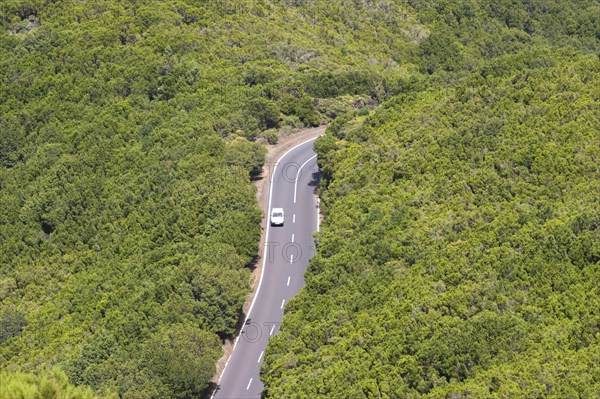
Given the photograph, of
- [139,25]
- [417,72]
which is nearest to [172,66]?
[139,25]

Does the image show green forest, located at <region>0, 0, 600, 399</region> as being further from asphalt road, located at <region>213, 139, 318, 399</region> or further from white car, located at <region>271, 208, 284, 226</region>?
white car, located at <region>271, 208, 284, 226</region>

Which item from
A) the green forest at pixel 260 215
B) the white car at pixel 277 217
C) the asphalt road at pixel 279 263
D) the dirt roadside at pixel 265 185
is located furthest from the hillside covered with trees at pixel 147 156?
the white car at pixel 277 217

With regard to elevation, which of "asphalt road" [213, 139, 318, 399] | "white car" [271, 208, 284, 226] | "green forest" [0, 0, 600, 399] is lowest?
"asphalt road" [213, 139, 318, 399]

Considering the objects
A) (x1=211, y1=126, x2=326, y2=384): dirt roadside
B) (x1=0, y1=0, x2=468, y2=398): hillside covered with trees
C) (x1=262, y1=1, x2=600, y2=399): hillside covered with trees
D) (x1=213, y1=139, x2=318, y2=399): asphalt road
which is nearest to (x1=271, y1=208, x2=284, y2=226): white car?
(x1=213, y1=139, x2=318, y2=399): asphalt road

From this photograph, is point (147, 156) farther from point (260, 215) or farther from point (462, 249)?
point (462, 249)

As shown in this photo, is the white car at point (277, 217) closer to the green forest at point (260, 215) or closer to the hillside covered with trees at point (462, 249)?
the green forest at point (260, 215)

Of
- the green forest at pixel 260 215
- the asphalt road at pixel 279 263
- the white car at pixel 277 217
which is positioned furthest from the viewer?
the white car at pixel 277 217
